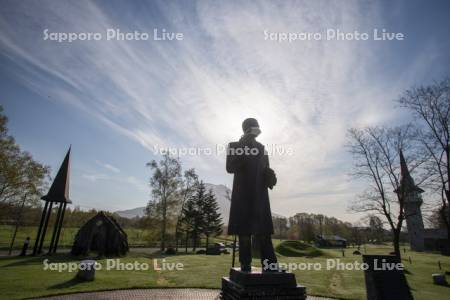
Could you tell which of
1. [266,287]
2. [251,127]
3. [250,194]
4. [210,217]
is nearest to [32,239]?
[210,217]

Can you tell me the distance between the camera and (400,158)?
22.9 meters

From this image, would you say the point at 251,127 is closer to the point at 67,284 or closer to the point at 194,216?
the point at 67,284

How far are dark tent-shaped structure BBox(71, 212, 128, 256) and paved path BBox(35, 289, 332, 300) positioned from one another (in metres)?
13.5

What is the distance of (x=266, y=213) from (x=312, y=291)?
28.1ft

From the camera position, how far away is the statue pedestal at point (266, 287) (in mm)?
4363

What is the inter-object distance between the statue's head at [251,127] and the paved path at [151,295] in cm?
685

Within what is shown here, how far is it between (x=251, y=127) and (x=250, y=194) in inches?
61.3

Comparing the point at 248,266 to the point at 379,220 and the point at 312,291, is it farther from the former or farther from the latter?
the point at 379,220

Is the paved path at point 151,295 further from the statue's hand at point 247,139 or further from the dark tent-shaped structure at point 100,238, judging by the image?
the dark tent-shaped structure at point 100,238

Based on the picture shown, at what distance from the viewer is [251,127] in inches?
234

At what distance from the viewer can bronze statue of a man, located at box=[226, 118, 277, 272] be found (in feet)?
17.3

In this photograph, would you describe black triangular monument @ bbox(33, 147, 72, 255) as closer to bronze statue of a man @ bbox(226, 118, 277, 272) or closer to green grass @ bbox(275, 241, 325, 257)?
bronze statue of a man @ bbox(226, 118, 277, 272)

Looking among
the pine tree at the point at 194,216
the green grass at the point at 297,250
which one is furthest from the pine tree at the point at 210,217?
the green grass at the point at 297,250

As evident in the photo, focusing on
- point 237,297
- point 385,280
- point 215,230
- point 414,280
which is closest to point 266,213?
point 237,297
